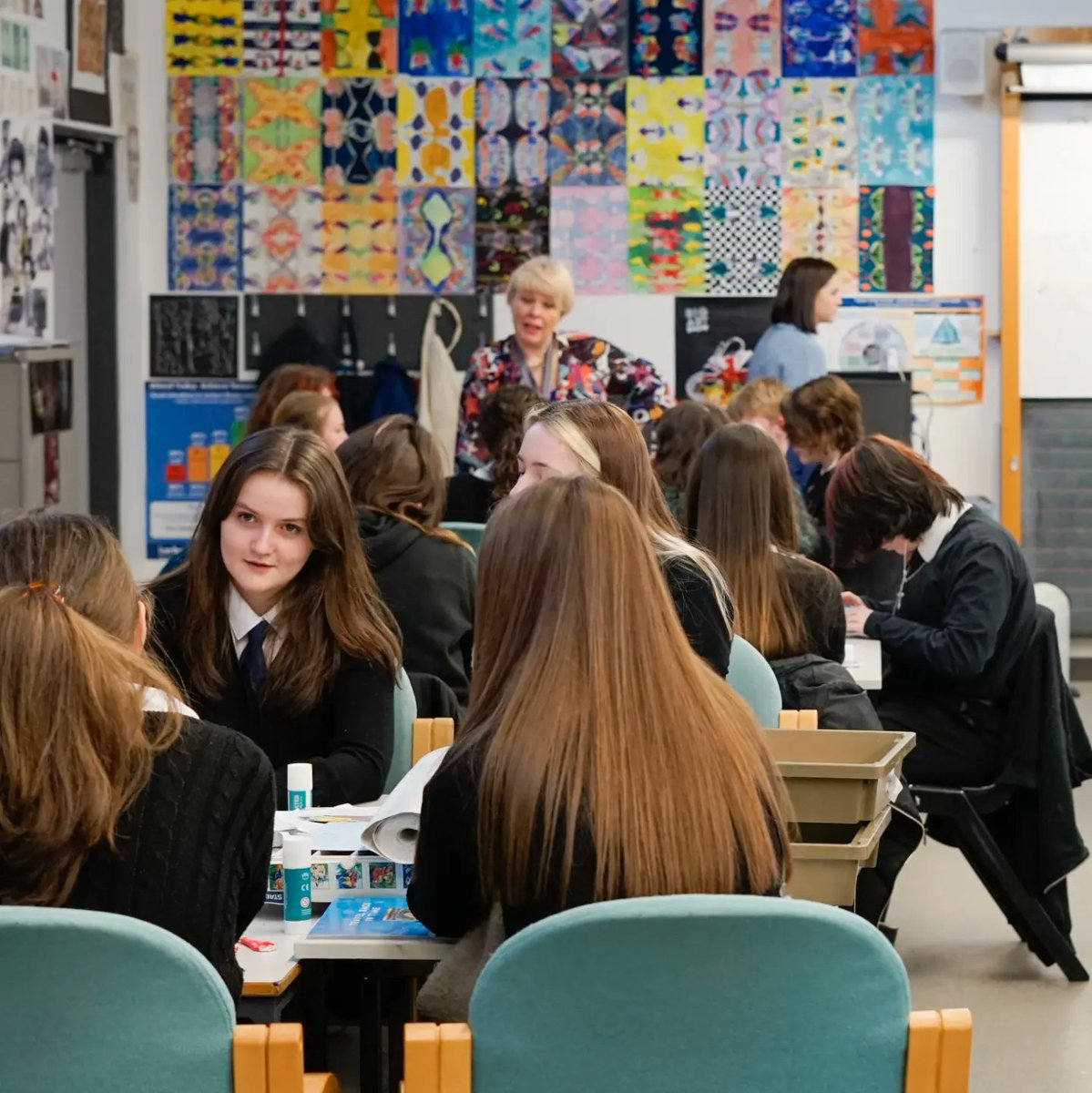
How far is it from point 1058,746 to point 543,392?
2323 mm

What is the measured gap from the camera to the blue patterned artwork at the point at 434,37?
8.28 meters

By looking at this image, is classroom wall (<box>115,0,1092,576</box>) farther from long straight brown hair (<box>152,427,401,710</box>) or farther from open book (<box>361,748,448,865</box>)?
open book (<box>361,748,448,865</box>)

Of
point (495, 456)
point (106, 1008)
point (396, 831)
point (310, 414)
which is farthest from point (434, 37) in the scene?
point (106, 1008)

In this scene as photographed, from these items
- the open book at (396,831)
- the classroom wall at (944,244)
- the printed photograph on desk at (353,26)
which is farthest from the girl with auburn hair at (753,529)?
the printed photograph on desk at (353,26)

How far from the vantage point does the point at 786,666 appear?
3.85m

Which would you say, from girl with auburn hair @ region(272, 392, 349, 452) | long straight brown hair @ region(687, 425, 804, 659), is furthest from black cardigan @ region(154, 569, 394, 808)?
girl with auburn hair @ region(272, 392, 349, 452)

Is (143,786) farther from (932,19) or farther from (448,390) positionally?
(932,19)

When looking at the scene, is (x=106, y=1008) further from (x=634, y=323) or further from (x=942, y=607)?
(x=634, y=323)

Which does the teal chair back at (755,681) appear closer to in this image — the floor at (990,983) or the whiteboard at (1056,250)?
the floor at (990,983)

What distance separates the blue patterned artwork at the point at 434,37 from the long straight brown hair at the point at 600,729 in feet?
21.7

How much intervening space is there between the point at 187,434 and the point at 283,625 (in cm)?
543

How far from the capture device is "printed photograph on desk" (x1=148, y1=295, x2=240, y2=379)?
8.34 m

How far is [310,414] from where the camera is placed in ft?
17.7

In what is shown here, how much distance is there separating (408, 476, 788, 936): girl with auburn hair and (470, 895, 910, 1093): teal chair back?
205mm
